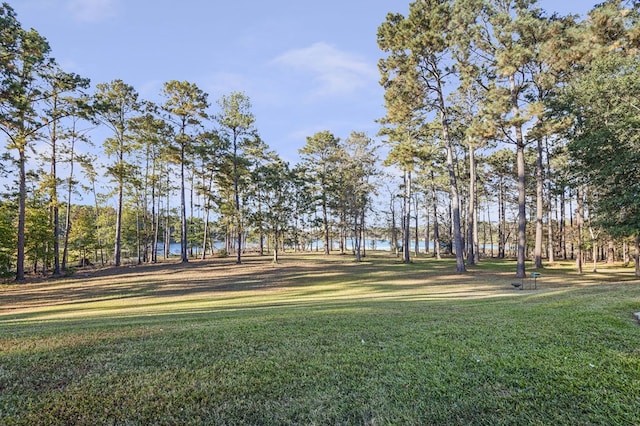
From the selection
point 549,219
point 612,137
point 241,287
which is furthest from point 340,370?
point 549,219

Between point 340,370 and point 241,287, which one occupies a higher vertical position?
point 340,370

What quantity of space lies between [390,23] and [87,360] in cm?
2132

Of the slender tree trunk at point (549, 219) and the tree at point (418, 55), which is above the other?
the tree at point (418, 55)

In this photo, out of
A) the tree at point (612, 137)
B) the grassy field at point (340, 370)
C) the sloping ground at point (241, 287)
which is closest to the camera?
the grassy field at point (340, 370)

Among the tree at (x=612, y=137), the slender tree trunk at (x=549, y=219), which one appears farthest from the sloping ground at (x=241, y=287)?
the slender tree trunk at (x=549, y=219)

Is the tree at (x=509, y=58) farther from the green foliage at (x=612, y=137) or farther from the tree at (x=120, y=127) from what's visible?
the tree at (x=120, y=127)

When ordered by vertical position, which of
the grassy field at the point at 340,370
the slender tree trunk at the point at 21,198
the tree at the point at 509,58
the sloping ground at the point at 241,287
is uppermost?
the tree at the point at 509,58

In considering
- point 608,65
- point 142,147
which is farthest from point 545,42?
point 142,147

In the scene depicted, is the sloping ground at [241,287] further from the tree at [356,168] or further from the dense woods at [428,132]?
the tree at [356,168]

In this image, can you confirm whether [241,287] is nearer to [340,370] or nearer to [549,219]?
[340,370]

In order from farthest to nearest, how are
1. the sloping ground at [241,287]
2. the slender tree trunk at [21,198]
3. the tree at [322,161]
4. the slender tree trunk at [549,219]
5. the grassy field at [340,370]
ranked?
the tree at [322,161] < the slender tree trunk at [549,219] < the slender tree trunk at [21,198] < the sloping ground at [241,287] < the grassy field at [340,370]

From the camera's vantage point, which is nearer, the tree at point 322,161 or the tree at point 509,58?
the tree at point 509,58

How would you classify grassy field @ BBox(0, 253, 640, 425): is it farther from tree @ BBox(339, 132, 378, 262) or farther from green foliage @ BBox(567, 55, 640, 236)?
tree @ BBox(339, 132, 378, 262)

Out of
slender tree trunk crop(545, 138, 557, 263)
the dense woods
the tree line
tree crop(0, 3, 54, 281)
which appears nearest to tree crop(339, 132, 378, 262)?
the dense woods
